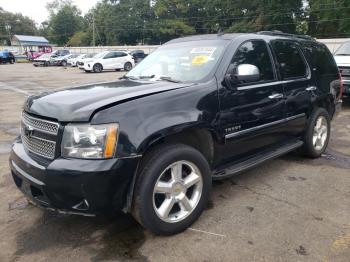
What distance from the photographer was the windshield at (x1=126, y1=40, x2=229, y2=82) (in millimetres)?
3888

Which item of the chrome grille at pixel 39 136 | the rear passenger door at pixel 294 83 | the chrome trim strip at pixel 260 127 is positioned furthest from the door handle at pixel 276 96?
the chrome grille at pixel 39 136

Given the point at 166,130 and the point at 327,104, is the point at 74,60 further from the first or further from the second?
the point at 166,130

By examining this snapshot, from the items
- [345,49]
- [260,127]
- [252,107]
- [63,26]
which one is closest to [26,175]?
[252,107]

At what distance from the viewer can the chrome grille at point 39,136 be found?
9.74ft

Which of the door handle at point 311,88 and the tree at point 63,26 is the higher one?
the tree at point 63,26

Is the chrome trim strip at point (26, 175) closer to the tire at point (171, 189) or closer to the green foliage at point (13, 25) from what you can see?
the tire at point (171, 189)

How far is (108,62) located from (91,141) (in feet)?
85.5

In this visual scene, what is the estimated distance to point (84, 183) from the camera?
9.03 feet

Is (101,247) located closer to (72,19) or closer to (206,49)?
(206,49)

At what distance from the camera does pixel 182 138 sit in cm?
348

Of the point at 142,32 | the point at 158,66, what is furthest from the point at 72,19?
the point at 158,66

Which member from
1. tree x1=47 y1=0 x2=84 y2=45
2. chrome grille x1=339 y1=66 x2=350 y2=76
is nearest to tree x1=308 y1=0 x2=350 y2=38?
chrome grille x1=339 y1=66 x2=350 y2=76

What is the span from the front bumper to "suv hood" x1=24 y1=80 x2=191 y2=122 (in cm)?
38

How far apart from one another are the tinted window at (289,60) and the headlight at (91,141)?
8.75 feet
